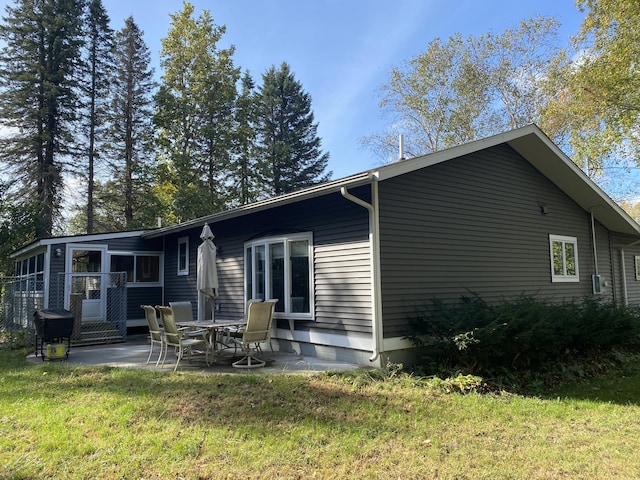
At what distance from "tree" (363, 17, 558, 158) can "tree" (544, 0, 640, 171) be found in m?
4.45

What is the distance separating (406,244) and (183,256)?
7.19 metres

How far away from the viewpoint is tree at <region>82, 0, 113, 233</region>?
22.0 metres

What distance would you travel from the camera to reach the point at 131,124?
77.0ft

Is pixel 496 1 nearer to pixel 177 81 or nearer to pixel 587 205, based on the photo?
pixel 587 205

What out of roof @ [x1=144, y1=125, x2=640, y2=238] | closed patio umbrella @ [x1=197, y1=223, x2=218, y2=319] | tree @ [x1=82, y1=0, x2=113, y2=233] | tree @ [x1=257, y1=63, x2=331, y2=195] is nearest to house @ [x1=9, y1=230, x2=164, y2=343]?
roof @ [x1=144, y1=125, x2=640, y2=238]

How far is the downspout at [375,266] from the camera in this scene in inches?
257

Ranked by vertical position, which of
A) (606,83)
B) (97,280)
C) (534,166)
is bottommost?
(97,280)

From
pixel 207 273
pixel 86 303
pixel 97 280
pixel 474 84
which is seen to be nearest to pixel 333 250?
pixel 207 273

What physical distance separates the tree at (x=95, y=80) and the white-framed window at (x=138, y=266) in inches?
424

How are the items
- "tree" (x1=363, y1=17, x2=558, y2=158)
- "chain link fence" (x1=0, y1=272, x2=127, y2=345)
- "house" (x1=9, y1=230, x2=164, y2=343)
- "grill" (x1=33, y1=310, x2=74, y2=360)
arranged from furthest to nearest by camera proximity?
1. "tree" (x1=363, y1=17, x2=558, y2=158)
2. "house" (x1=9, y1=230, x2=164, y2=343)
3. "chain link fence" (x1=0, y1=272, x2=127, y2=345)
4. "grill" (x1=33, y1=310, x2=74, y2=360)

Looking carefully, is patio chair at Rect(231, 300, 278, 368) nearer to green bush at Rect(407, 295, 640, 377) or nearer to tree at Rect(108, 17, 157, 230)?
green bush at Rect(407, 295, 640, 377)

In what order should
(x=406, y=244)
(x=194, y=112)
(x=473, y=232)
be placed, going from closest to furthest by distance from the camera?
(x=406, y=244) → (x=473, y=232) → (x=194, y=112)

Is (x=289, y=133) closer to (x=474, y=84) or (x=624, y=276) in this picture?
(x=474, y=84)

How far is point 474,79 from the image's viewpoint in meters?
22.0
